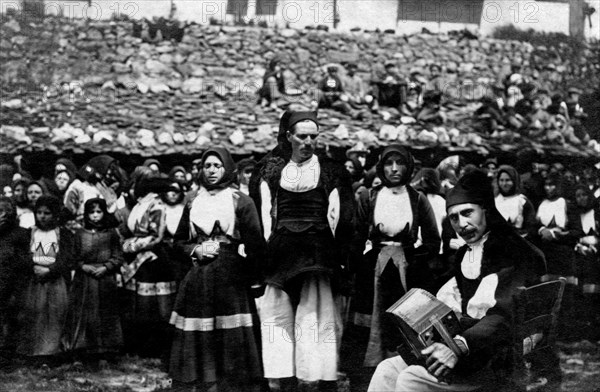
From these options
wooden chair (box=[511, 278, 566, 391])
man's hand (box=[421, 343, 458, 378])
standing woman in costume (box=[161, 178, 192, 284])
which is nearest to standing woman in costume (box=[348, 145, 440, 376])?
wooden chair (box=[511, 278, 566, 391])

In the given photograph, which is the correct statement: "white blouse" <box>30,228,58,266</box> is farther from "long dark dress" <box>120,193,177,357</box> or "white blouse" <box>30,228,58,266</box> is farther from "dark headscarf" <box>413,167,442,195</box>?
"dark headscarf" <box>413,167,442,195</box>

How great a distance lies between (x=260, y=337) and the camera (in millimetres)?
5664

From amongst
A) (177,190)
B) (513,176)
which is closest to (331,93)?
(177,190)

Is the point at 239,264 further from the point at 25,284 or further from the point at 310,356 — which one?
the point at 25,284

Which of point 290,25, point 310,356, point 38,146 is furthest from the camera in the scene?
point 290,25

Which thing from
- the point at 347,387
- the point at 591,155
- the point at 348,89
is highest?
the point at 348,89

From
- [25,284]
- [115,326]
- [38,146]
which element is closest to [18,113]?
[38,146]

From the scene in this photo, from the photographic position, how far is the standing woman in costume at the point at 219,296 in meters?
5.57

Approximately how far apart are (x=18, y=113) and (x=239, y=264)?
8.18 ft

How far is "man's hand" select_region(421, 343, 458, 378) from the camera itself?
455cm

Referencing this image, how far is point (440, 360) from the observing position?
14.9 ft

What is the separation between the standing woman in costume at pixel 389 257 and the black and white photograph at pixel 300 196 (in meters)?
0.01

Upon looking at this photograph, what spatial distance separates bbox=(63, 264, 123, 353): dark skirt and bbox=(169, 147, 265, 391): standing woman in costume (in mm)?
777

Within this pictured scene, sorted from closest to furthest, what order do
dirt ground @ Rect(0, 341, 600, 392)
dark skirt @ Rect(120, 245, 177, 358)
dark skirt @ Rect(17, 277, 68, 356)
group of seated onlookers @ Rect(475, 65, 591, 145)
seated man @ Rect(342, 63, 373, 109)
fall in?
dirt ground @ Rect(0, 341, 600, 392), dark skirt @ Rect(17, 277, 68, 356), dark skirt @ Rect(120, 245, 177, 358), group of seated onlookers @ Rect(475, 65, 591, 145), seated man @ Rect(342, 63, 373, 109)
